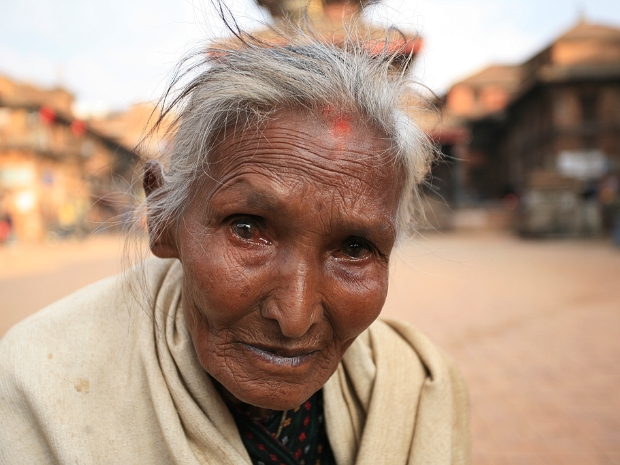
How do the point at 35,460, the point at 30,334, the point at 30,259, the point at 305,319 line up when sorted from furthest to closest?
the point at 30,259
the point at 30,334
the point at 35,460
the point at 305,319

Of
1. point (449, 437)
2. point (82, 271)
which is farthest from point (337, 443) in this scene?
point (82, 271)

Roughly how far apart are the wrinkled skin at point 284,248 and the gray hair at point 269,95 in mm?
40

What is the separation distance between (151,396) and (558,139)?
30924mm

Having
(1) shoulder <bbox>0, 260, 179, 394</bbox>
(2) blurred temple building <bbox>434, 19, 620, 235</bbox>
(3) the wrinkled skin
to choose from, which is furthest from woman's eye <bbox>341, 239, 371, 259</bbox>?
(2) blurred temple building <bbox>434, 19, 620, 235</bbox>

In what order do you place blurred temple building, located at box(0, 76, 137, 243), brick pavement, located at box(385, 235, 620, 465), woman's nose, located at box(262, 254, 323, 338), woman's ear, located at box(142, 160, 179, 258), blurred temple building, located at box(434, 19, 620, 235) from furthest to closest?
blurred temple building, located at box(0, 76, 137, 243), blurred temple building, located at box(434, 19, 620, 235), brick pavement, located at box(385, 235, 620, 465), woman's ear, located at box(142, 160, 179, 258), woman's nose, located at box(262, 254, 323, 338)

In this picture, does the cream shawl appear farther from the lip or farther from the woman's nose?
the woman's nose

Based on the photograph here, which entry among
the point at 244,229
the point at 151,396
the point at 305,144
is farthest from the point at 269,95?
the point at 151,396

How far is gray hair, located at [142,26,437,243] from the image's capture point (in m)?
1.11

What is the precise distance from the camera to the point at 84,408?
3.97ft

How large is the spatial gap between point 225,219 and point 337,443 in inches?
30.5

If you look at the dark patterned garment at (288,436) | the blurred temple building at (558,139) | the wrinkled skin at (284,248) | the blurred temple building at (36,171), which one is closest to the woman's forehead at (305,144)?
the wrinkled skin at (284,248)

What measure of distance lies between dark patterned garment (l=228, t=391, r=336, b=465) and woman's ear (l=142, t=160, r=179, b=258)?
0.47m

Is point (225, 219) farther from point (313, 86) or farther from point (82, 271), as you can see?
point (82, 271)

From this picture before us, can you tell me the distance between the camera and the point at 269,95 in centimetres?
111
